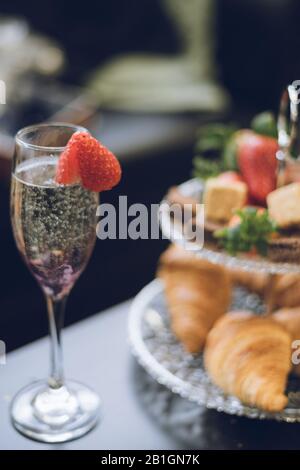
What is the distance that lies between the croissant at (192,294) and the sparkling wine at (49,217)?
0.22 metres

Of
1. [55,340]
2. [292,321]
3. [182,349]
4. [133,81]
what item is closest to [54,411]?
[55,340]

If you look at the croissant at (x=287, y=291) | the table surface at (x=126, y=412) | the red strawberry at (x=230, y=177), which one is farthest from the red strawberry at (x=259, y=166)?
the table surface at (x=126, y=412)

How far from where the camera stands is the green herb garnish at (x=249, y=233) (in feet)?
3.17

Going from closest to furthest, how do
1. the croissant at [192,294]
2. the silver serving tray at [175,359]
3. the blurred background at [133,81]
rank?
the silver serving tray at [175,359], the croissant at [192,294], the blurred background at [133,81]

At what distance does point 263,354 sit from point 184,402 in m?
0.12

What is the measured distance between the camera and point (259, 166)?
108 cm

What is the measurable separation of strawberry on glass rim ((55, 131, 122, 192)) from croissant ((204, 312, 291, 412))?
9.4 inches

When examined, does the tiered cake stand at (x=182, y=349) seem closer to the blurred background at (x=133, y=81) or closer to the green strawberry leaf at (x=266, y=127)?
the green strawberry leaf at (x=266, y=127)

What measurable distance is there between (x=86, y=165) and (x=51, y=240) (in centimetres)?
9

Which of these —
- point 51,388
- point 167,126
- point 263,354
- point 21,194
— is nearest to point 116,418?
point 51,388

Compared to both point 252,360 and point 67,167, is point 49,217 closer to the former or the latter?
point 67,167

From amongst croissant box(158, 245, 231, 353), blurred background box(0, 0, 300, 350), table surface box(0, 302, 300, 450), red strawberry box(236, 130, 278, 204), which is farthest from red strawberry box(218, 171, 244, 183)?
blurred background box(0, 0, 300, 350)

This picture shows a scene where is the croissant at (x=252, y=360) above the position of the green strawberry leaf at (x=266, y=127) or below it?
below

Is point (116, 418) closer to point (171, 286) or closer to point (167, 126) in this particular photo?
point (171, 286)
